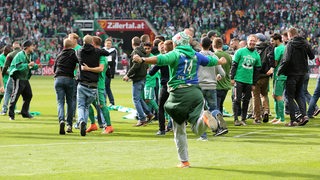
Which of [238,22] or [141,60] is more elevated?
[141,60]

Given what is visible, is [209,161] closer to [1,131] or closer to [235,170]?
[235,170]

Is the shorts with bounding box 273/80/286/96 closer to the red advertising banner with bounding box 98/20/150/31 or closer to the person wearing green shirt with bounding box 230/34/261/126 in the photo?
the person wearing green shirt with bounding box 230/34/261/126

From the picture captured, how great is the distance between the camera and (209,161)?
1163cm

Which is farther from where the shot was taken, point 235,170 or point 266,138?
point 266,138

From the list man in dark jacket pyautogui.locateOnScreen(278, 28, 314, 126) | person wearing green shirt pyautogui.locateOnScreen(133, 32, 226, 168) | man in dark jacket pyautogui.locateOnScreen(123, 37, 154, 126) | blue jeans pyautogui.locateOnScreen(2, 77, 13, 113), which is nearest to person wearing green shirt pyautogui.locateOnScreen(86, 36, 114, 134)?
man in dark jacket pyautogui.locateOnScreen(123, 37, 154, 126)

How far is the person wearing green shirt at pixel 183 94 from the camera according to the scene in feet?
35.7

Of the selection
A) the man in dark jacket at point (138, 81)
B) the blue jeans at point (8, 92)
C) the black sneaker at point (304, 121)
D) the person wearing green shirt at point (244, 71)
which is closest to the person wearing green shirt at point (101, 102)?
the man in dark jacket at point (138, 81)

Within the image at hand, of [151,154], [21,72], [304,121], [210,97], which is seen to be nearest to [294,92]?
[304,121]

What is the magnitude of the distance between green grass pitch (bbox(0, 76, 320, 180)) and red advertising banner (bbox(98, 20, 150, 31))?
132 ft

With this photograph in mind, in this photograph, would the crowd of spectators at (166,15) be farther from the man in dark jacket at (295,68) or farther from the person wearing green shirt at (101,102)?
the person wearing green shirt at (101,102)

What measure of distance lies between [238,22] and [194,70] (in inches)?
1905

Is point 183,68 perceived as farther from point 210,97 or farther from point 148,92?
point 148,92

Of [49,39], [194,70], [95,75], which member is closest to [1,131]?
[95,75]

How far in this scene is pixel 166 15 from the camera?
198ft
